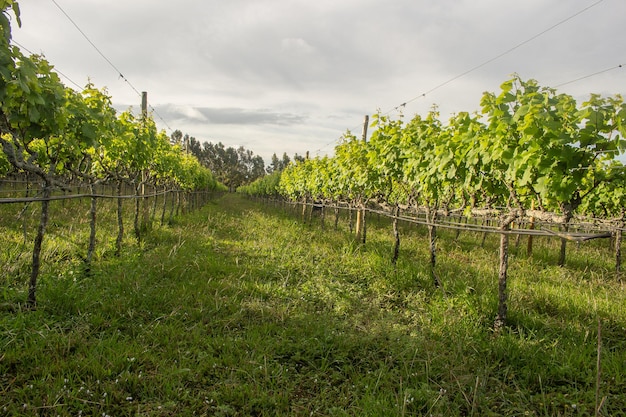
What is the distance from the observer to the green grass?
300cm

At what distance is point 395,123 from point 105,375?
7162mm

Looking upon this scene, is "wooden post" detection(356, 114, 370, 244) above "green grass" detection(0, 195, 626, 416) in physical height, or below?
above

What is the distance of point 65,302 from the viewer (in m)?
4.42

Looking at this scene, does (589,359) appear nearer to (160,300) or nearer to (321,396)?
(321,396)

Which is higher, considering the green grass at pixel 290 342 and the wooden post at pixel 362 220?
the wooden post at pixel 362 220

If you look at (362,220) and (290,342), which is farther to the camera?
(362,220)

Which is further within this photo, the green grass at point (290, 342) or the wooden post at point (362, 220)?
the wooden post at point (362, 220)

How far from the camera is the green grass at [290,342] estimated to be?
9.86 ft

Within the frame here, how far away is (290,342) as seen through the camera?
3998 millimetres

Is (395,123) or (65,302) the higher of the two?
(395,123)

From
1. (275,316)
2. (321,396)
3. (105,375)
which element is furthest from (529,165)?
(105,375)

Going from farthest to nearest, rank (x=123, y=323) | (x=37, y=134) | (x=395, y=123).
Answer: (x=395, y=123)
(x=123, y=323)
(x=37, y=134)

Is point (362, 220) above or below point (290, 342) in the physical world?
above

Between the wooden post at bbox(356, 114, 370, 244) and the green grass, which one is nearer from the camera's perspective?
the green grass
